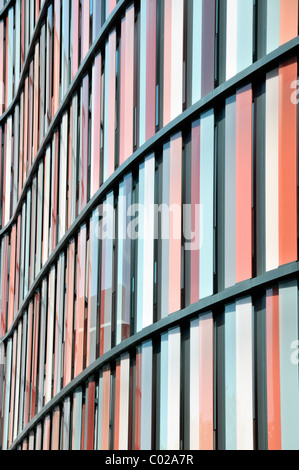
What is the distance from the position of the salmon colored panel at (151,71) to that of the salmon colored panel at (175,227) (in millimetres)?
1291

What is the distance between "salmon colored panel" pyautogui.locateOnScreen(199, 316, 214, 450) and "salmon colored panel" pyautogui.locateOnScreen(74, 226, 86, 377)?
6.87 meters

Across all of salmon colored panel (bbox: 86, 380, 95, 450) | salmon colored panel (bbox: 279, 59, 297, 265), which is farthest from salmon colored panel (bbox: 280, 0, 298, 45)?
salmon colored panel (bbox: 86, 380, 95, 450)

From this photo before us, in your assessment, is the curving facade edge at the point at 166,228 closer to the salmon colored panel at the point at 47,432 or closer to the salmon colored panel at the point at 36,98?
the salmon colored panel at the point at 47,432

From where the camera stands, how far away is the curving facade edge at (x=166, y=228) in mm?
16016

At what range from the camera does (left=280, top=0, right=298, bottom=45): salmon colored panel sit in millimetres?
16000

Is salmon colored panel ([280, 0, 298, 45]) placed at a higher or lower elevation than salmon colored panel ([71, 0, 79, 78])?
lower

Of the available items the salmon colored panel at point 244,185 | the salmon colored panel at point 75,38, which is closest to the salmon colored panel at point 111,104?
the salmon colored panel at point 75,38

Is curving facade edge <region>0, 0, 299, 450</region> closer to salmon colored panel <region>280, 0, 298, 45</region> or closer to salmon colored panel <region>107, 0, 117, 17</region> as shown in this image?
salmon colored panel <region>280, 0, 298, 45</region>

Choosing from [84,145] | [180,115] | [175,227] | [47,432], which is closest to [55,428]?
[47,432]

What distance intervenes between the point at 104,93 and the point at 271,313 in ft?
31.4

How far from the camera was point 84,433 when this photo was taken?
2338cm

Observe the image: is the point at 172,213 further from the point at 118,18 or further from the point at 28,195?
the point at 28,195

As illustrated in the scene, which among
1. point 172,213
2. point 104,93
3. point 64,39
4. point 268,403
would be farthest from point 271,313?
point 64,39
